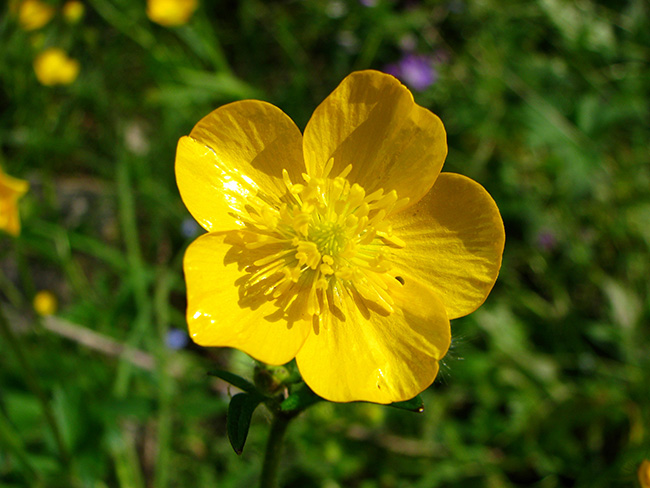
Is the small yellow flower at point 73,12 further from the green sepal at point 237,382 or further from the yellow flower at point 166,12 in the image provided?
the green sepal at point 237,382

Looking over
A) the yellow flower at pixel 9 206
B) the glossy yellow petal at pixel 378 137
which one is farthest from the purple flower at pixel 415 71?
the yellow flower at pixel 9 206

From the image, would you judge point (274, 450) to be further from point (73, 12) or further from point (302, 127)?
point (73, 12)

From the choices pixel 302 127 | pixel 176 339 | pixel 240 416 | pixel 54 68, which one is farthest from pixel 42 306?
pixel 240 416

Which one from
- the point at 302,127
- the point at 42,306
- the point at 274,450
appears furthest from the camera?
the point at 302,127

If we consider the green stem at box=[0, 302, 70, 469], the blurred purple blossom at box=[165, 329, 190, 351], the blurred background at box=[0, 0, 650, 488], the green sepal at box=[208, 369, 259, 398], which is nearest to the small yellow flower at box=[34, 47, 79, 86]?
the blurred background at box=[0, 0, 650, 488]

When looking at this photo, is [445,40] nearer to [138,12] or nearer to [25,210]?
[138,12]

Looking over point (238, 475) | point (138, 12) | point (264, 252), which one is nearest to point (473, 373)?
point (238, 475)
